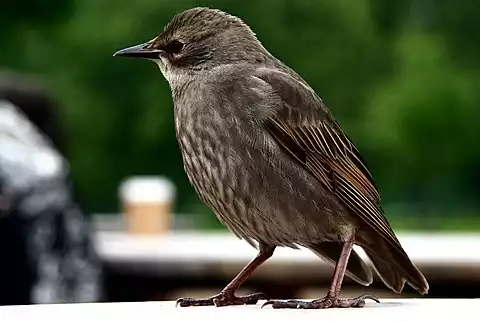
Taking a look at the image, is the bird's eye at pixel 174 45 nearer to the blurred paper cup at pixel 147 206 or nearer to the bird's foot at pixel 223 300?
the bird's foot at pixel 223 300

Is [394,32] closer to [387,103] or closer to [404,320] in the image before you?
[387,103]

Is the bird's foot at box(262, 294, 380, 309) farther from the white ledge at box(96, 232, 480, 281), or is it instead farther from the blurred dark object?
the white ledge at box(96, 232, 480, 281)

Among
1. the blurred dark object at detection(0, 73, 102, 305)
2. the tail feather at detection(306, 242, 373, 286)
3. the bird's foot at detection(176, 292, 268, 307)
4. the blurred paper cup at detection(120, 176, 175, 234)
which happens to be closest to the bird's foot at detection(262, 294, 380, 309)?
the bird's foot at detection(176, 292, 268, 307)

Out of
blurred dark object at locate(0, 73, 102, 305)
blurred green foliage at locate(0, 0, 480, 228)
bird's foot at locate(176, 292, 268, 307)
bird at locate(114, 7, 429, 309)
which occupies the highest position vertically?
bird at locate(114, 7, 429, 309)

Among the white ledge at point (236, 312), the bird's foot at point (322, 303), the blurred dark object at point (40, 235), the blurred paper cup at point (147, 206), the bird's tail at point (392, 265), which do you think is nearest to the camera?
the white ledge at point (236, 312)

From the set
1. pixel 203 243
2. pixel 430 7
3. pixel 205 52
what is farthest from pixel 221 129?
pixel 430 7

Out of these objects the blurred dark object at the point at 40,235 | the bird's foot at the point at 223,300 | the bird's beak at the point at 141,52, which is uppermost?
the bird's beak at the point at 141,52

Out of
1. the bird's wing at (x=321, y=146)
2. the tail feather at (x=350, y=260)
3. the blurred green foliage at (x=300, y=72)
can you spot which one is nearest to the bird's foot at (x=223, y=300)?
the tail feather at (x=350, y=260)
